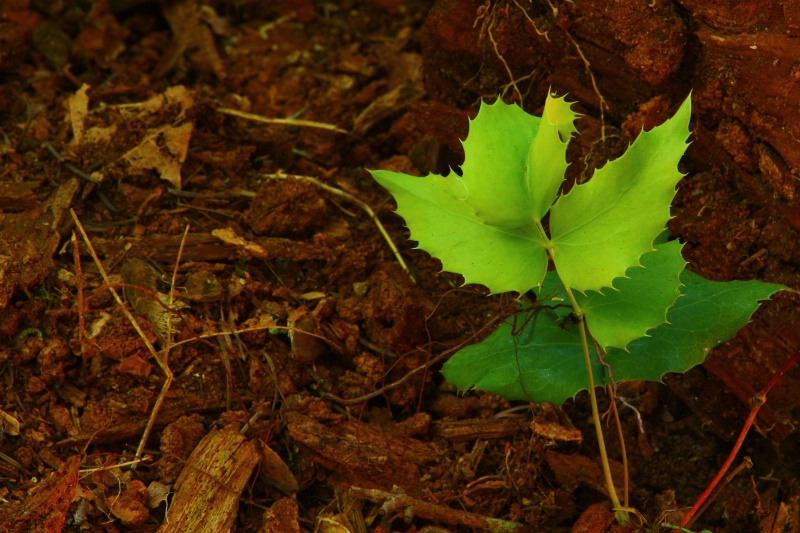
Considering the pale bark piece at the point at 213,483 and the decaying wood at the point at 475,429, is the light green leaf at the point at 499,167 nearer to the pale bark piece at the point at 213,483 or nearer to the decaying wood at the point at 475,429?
the decaying wood at the point at 475,429

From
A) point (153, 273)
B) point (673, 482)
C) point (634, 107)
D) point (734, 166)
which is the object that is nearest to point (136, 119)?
point (153, 273)

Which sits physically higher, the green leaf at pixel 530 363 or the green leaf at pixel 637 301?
the green leaf at pixel 637 301

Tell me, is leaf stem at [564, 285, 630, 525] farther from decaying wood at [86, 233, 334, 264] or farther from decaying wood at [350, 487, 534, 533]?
decaying wood at [86, 233, 334, 264]

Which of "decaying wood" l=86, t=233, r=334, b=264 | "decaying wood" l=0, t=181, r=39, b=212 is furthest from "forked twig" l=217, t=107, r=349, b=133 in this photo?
"decaying wood" l=0, t=181, r=39, b=212

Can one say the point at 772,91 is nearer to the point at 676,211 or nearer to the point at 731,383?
the point at 676,211

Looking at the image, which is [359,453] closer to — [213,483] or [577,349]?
[213,483]

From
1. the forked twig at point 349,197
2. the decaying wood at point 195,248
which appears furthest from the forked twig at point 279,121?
the decaying wood at point 195,248
